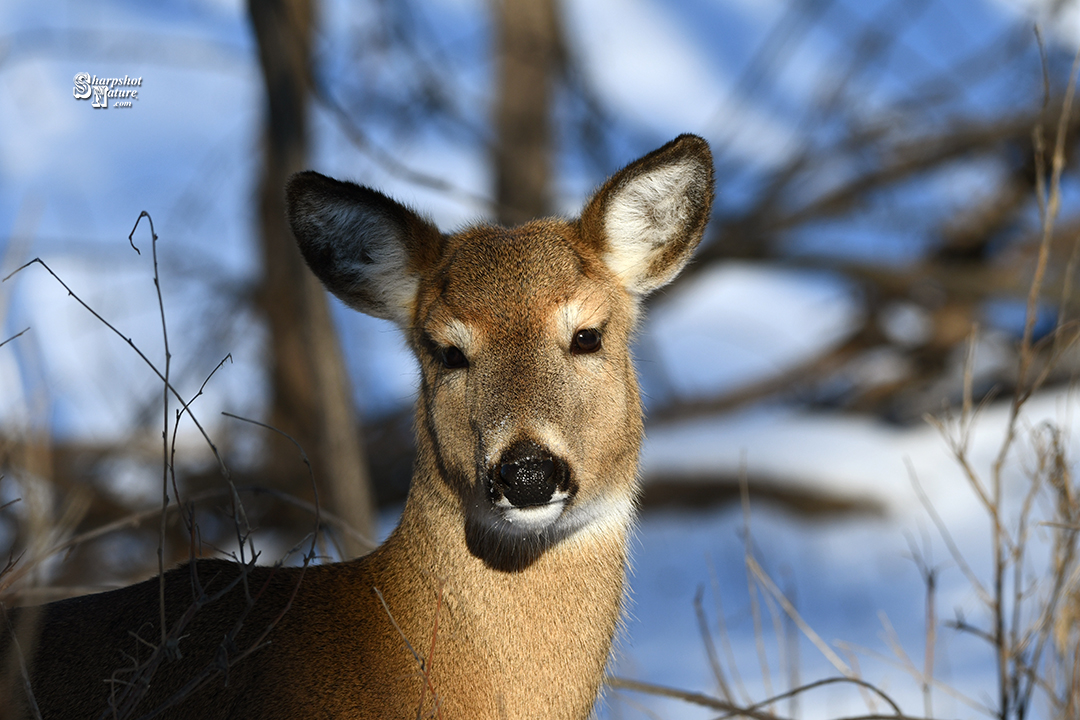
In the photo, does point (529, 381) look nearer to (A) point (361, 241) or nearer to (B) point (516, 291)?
(B) point (516, 291)

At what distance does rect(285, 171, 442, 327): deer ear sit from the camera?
3254 millimetres

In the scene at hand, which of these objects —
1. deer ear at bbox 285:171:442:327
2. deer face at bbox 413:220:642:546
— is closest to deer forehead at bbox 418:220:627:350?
deer face at bbox 413:220:642:546

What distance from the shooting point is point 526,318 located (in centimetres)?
301

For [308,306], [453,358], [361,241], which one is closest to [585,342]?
[453,358]

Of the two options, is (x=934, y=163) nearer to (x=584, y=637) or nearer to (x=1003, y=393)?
(x=1003, y=393)

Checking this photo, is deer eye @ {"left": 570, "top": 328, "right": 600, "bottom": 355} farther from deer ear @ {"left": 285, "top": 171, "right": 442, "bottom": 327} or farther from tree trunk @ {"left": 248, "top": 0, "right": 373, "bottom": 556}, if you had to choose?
tree trunk @ {"left": 248, "top": 0, "right": 373, "bottom": 556}

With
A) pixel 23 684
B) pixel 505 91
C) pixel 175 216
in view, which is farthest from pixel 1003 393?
pixel 23 684

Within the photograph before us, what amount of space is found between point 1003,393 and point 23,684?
869cm

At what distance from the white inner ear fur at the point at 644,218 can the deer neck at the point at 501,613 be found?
0.88m

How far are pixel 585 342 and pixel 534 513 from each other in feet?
2.06

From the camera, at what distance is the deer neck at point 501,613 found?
9.36ft

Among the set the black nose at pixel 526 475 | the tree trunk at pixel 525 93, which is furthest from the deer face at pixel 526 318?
the tree trunk at pixel 525 93

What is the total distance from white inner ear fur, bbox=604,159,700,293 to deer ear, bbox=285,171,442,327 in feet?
1.85

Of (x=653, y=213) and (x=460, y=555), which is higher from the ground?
(x=653, y=213)
